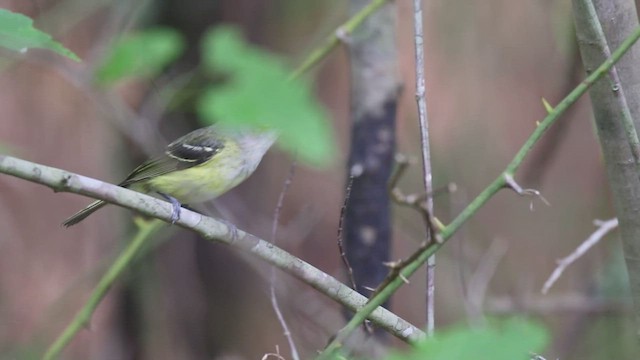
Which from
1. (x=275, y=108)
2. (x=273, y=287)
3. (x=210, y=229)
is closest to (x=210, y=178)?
(x=273, y=287)

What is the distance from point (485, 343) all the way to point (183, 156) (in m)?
3.44

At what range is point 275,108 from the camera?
114 centimetres

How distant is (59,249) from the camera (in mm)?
6398

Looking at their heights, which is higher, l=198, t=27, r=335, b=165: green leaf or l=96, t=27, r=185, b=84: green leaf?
l=198, t=27, r=335, b=165: green leaf

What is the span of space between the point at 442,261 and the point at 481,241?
0.63m

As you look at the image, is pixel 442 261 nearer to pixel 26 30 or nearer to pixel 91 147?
pixel 91 147

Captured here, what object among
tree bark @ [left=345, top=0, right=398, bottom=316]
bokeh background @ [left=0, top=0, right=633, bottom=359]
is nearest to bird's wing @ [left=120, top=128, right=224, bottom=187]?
bokeh background @ [left=0, top=0, right=633, bottom=359]

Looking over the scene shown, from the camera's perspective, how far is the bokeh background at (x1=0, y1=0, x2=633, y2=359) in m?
5.43

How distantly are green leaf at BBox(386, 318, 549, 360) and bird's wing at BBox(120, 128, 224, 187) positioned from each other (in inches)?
125

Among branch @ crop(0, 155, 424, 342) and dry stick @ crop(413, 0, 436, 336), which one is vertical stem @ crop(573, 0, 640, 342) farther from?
branch @ crop(0, 155, 424, 342)

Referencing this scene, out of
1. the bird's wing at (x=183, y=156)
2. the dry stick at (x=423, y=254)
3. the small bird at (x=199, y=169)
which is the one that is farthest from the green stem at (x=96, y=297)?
the dry stick at (x=423, y=254)

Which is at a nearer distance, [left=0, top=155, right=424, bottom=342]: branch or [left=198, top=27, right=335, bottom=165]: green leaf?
[left=198, top=27, right=335, bottom=165]: green leaf

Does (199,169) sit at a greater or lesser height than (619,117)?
lesser

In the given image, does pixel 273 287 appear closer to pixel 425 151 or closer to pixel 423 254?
pixel 425 151
